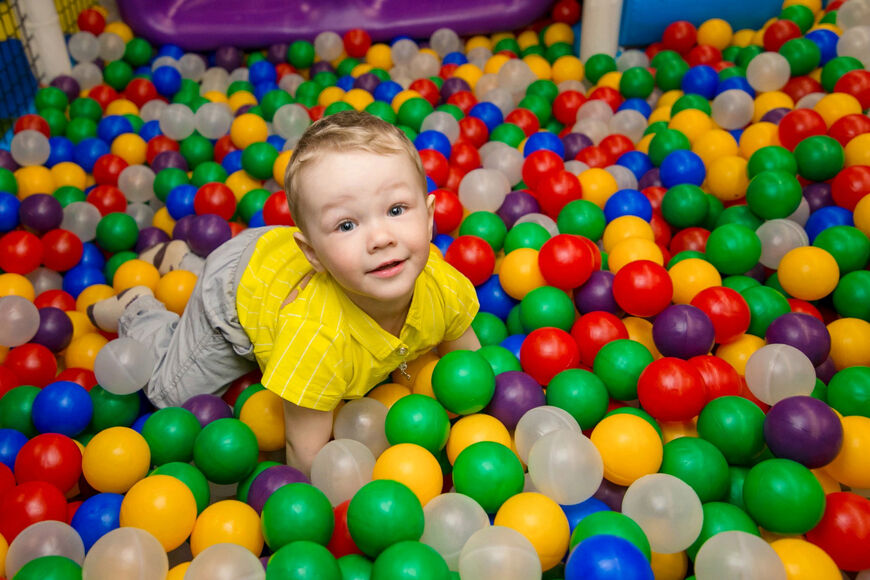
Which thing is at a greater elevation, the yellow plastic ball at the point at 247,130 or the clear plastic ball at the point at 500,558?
the clear plastic ball at the point at 500,558

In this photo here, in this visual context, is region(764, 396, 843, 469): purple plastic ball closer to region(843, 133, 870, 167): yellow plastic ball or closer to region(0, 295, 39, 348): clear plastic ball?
region(843, 133, 870, 167): yellow plastic ball

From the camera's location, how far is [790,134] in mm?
1871

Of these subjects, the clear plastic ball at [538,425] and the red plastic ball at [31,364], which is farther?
the red plastic ball at [31,364]

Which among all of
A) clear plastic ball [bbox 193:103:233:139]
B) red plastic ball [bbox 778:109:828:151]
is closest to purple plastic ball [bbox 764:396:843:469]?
red plastic ball [bbox 778:109:828:151]

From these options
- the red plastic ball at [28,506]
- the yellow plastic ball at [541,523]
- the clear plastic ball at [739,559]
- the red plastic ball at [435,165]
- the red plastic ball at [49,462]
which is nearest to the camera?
the clear plastic ball at [739,559]

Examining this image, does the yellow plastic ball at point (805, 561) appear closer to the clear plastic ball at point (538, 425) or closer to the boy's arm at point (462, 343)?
the clear plastic ball at point (538, 425)

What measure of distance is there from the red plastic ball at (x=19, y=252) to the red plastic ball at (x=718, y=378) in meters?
1.59

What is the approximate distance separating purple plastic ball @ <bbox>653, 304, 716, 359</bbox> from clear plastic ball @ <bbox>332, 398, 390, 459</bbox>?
56 cm

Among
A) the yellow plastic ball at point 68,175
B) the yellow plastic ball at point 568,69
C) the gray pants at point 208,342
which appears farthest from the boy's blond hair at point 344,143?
the yellow plastic ball at point 568,69

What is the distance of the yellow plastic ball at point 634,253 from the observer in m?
1.64

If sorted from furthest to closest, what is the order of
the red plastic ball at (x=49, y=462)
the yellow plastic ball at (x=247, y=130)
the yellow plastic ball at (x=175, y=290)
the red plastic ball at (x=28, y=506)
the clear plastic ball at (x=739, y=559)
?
the yellow plastic ball at (x=247, y=130) → the yellow plastic ball at (x=175, y=290) → the red plastic ball at (x=49, y=462) → the red plastic ball at (x=28, y=506) → the clear plastic ball at (x=739, y=559)

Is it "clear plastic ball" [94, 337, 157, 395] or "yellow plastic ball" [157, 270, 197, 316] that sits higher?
"clear plastic ball" [94, 337, 157, 395]

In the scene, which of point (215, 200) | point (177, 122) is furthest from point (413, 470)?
point (177, 122)

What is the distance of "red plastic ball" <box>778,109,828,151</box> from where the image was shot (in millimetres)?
1851
